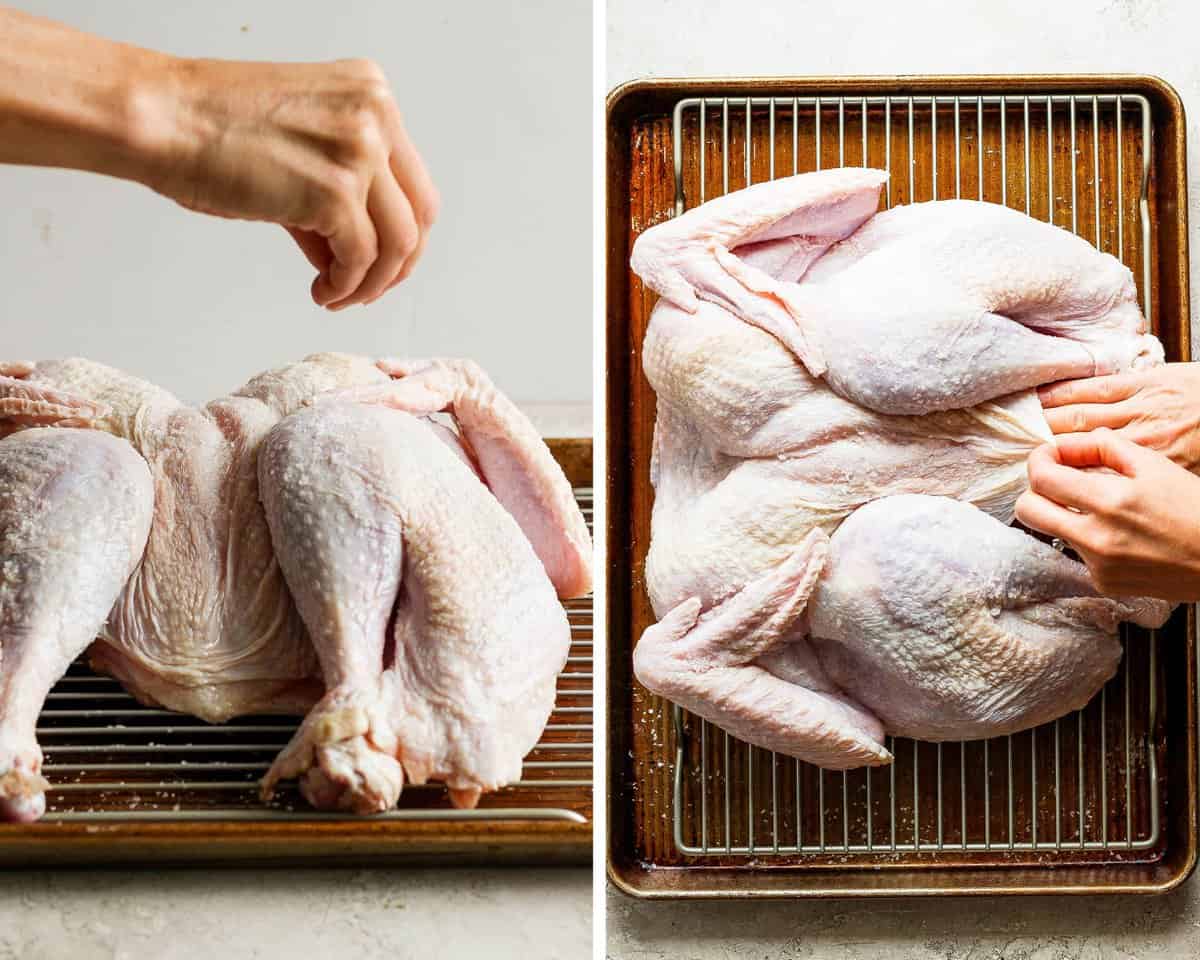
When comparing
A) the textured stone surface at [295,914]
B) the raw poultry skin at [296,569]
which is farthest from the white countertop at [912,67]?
the raw poultry skin at [296,569]

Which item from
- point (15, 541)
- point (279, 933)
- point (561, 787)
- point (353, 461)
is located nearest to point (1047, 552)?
point (561, 787)

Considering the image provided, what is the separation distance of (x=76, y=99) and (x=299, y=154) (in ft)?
0.44

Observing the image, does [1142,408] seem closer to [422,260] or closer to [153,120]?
[422,260]

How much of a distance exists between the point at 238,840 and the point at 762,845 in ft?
2.10

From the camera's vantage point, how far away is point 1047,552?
1.14m

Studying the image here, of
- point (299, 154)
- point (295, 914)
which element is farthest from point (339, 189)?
point (295, 914)

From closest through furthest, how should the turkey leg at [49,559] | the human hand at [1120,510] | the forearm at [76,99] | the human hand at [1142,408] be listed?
1. the forearm at [76,99]
2. the turkey leg at [49,559]
3. the human hand at [1120,510]
4. the human hand at [1142,408]

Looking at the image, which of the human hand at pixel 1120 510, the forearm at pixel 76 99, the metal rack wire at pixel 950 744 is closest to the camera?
the forearm at pixel 76 99

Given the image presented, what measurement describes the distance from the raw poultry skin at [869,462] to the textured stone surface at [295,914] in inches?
11.1

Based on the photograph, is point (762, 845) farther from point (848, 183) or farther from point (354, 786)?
point (848, 183)

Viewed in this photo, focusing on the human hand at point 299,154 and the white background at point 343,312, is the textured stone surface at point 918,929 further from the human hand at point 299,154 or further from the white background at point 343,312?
the human hand at point 299,154

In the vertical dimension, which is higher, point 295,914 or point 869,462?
point 869,462

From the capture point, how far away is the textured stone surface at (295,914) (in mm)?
876

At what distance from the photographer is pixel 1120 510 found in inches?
40.4
